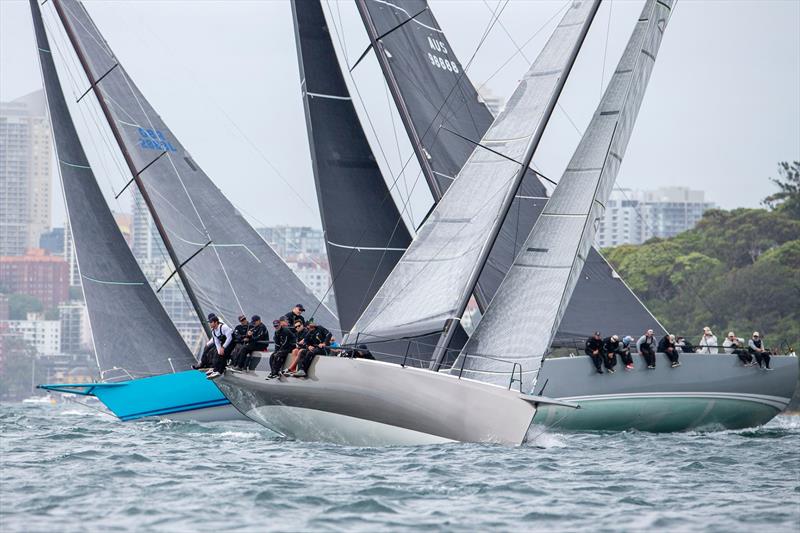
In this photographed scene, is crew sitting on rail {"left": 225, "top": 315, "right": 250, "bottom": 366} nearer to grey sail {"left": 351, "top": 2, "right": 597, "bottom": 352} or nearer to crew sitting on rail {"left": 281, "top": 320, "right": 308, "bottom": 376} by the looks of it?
crew sitting on rail {"left": 281, "top": 320, "right": 308, "bottom": 376}

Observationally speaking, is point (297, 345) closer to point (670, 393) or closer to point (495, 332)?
point (495, 332)

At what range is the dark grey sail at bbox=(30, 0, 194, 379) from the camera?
28406 millimetres

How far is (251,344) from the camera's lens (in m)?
20.4

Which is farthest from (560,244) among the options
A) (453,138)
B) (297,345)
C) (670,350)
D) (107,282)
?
(107,282)

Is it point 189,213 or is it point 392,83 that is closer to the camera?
point 392,83

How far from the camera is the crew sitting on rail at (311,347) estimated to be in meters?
19.1

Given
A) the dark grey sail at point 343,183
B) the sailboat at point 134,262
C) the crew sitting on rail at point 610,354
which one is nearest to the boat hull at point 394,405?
the crew sitting on rail at point 610,354

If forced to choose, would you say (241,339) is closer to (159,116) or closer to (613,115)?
(613,115)

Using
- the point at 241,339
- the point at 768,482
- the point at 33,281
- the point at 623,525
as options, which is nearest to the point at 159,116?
the point at 241,339

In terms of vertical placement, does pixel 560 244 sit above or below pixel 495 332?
above

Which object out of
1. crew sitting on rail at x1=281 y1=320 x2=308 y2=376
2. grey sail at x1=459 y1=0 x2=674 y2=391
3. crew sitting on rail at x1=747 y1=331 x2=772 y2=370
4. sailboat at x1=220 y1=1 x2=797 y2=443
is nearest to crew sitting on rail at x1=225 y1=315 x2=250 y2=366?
sailboat at x1=220 y1=1 x2=797 y2=443

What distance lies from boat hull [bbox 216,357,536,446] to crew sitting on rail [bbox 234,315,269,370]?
2.33 feet

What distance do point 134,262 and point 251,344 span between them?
31.6ft

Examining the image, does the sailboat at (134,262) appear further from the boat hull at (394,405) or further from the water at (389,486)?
the boat hull at (394,405)
